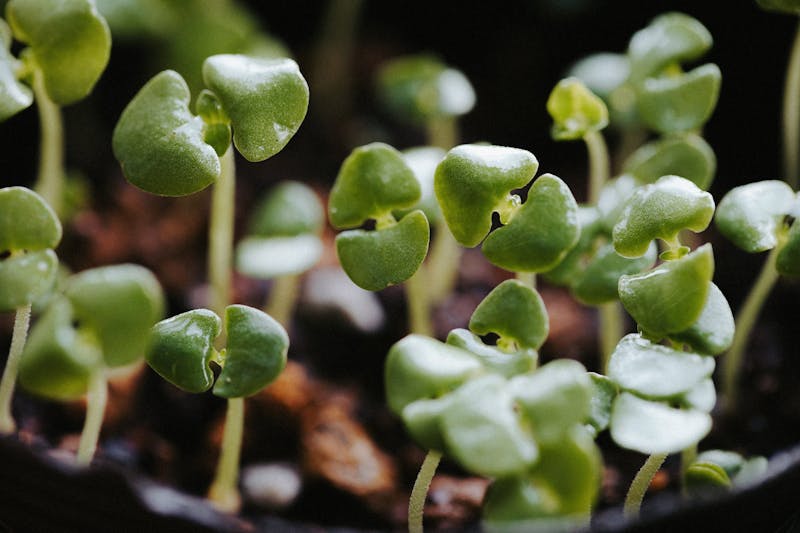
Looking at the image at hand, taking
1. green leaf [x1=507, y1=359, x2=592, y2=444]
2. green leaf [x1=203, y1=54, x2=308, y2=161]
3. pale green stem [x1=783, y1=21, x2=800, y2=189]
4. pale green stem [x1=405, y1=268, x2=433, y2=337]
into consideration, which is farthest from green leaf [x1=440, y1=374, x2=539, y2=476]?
pale green stem [x1=783, y1=21, x2=800, y2=189]

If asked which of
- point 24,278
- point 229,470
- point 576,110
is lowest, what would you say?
point 229,470

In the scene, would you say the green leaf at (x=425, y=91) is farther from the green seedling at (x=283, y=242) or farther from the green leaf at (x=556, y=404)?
the green leaf at (x=556, y=404)

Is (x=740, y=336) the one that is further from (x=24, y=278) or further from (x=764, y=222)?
(x=24, y=278)

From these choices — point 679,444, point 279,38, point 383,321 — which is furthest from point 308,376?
point 279,38

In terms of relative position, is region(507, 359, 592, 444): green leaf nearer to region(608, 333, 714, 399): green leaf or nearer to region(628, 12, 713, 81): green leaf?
region(608, 333, 714, 399): green leaf

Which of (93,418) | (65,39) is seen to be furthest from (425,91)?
(93,418)

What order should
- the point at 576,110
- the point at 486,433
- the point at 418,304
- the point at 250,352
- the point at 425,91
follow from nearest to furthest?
the point at 486,433 < the point at 250,352 < the point at 576,110 < the point at 418,304 < the point at 425,91
